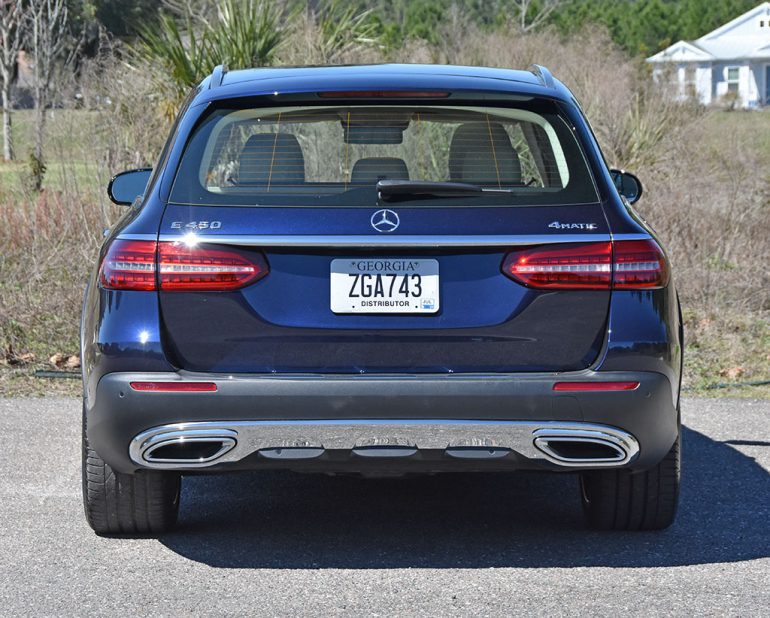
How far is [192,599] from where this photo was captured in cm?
424

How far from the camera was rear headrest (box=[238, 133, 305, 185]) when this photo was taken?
14.8 feet

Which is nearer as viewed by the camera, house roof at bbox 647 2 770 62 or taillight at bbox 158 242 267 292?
taillight at bbox 158 242 267 292

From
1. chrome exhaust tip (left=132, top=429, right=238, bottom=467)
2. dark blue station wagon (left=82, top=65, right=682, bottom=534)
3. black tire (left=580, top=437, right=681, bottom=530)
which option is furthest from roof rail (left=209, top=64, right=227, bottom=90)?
black tire (left=580, top=437, right=681, bottom=530)

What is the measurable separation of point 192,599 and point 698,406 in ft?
14.1

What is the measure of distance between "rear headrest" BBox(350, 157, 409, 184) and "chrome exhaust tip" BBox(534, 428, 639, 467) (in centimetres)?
103

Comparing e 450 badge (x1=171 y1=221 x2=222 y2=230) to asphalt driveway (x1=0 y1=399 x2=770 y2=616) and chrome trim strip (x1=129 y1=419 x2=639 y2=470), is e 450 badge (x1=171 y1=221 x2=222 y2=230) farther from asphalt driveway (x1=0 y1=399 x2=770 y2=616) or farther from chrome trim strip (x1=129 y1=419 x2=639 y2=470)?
asphalt driveway (x1=0 y1=399 x2=770 y2=616)

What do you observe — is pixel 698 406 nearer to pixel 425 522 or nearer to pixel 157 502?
pixel 425 522

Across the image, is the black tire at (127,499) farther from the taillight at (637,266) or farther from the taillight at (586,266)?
the taillight at (637,266)

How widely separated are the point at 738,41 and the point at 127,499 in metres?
80.2

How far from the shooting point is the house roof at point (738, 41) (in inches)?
2972

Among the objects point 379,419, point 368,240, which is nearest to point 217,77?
point 368,240

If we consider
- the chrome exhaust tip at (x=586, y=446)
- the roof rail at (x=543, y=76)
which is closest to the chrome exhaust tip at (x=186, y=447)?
the chrome exhaust tip at (x=586, y=446)

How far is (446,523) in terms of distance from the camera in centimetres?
523

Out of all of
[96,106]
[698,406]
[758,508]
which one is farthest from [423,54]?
[758,508]
